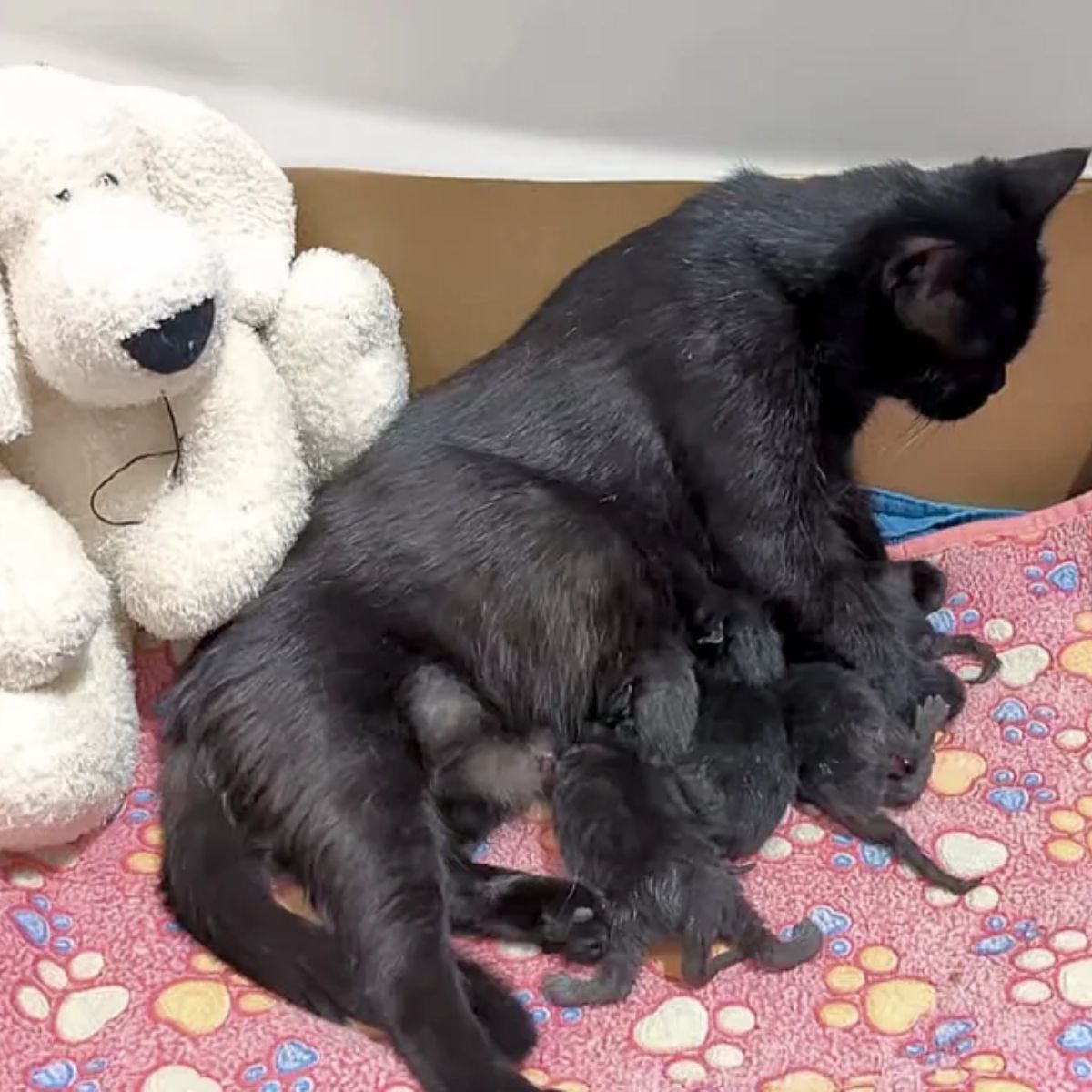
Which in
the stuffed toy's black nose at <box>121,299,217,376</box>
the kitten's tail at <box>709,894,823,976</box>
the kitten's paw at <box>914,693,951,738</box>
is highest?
the stuffed toy's black nose at <box>121,299,217,376</box>

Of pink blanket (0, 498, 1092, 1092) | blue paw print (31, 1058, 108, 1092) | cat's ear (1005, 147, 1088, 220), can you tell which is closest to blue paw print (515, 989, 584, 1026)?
pink blanket (0, 498, 1092, 1092)

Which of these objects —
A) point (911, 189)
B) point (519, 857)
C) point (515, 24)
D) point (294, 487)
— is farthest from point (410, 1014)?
point (515, 24)

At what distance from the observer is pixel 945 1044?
1246 mm

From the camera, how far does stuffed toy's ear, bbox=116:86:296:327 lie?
1.45 meters

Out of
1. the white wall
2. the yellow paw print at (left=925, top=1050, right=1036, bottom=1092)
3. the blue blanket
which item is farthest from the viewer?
the blue blanket

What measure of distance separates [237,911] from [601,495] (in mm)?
489

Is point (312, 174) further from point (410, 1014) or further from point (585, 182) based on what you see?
point (410, 1014)

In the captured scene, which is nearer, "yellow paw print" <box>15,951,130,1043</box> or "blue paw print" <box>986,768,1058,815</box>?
"yellow paw print" <box>15,951,130,1043</box>

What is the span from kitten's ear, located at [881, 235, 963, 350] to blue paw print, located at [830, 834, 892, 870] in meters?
0.46

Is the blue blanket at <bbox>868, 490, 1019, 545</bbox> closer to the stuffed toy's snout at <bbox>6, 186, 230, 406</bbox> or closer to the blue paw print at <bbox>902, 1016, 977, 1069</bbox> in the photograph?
the blue paw print at <bbox>902, 1016, 977, 1069</bbox>

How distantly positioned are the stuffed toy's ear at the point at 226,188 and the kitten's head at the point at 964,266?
553 mm

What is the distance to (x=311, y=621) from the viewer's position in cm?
141

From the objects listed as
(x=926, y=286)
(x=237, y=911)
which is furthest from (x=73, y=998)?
(x=926, y=286)

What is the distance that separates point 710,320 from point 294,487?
408 millimetres
